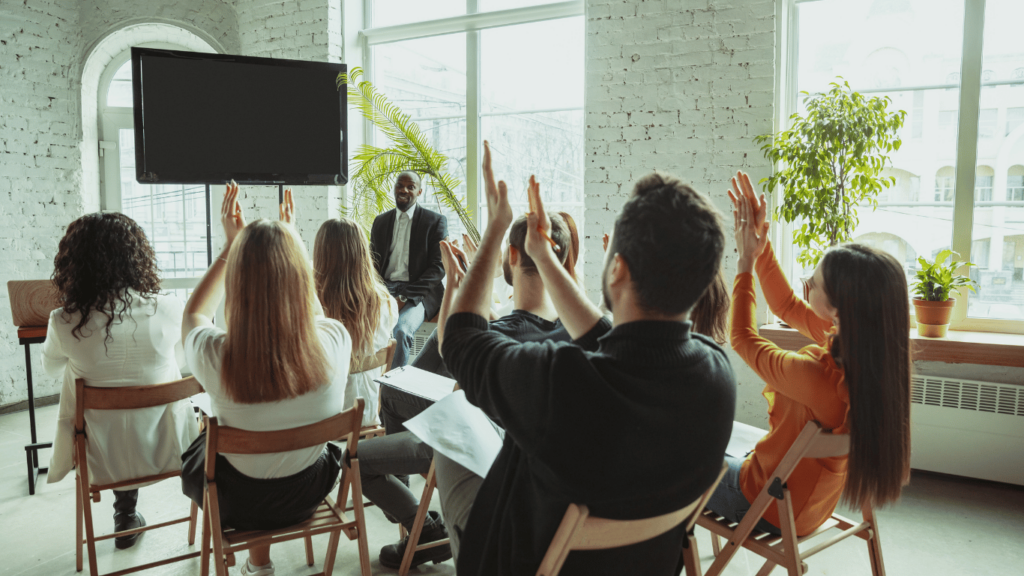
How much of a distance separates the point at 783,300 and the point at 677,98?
206 centimetres

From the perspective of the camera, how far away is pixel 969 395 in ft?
10.5

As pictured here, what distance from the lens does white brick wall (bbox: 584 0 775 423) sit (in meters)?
3.63

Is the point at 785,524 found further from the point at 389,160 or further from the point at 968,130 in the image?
the point at 389,160

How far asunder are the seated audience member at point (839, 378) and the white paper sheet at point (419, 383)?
910 millimetres

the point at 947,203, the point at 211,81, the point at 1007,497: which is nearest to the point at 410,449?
the point at 211,81

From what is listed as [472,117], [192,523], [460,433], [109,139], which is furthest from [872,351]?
[109,139]

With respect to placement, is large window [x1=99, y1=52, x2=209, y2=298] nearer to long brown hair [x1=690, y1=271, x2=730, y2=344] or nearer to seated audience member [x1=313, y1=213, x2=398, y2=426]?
seated audience member [x1=313, y1=213, x2=398, y2=426]

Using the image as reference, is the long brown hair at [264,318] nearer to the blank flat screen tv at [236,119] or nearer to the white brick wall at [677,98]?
the blank flat screen tv at [236,119]

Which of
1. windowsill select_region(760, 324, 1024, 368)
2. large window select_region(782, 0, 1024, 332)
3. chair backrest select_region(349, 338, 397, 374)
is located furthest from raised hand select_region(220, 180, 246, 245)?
large window select_region(782, 0, 1024, 332)

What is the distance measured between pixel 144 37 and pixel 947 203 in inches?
219

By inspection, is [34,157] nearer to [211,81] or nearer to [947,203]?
[211,81]

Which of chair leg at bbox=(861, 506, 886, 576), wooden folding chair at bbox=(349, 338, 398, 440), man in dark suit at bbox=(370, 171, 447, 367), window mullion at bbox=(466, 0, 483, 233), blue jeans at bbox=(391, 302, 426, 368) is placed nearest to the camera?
chair leg at bbox=(861, 506, 886, 576)

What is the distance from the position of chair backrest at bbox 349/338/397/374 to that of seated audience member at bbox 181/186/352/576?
0.58m

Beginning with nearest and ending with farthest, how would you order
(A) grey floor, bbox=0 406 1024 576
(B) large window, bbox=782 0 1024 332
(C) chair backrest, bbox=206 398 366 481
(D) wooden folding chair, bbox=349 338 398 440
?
(C) chair backrest, bbox=206 398 366 481, (A) grey floor, bbox=0 406 1024 576, (D) wooden folding chair, bbox=349 338 398 440, (B) large window, bbox=782 0 1024 332
